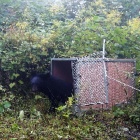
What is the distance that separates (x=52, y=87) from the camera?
5.47m

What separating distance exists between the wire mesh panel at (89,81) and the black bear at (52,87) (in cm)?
50

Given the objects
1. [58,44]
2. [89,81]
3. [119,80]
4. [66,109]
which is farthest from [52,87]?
[119,80]

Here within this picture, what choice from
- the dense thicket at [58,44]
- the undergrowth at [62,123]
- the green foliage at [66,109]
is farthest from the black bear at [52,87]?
the green foliage at [66,109]

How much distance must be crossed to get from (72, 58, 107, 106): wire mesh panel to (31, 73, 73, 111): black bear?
0.50m

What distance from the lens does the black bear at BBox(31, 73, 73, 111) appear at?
17.8 ft

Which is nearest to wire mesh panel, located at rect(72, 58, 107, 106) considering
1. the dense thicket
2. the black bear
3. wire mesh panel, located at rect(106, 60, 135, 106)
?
wire mesh panel, located at rect(106, 60, 135, 106)

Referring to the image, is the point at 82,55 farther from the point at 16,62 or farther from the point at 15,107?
the point at 15,107

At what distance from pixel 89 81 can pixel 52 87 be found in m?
0.81

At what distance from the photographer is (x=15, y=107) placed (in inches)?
200

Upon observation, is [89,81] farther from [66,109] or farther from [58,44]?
[58,44]

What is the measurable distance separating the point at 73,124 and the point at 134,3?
6.01 m

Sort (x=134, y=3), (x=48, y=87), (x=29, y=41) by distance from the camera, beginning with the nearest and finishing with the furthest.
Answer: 1. (x=48, y=87)
2. (x=29, y=41)
3. (x=134, y=3)

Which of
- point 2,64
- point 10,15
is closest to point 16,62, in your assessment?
point 2,64

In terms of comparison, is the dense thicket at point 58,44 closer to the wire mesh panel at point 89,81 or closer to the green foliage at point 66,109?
the wire mesh panel at point 89,81
